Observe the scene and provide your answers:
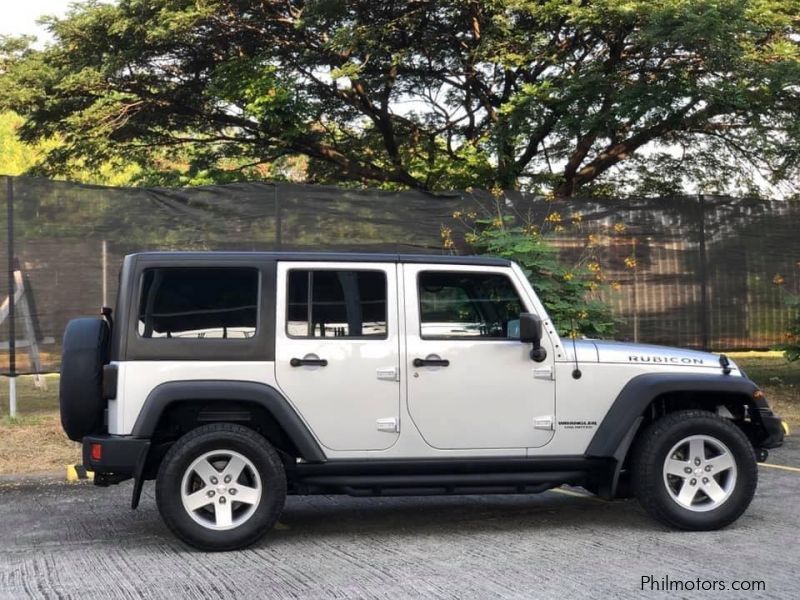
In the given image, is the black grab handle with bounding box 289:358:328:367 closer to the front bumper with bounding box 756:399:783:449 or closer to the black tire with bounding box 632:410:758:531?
the black tire with bounding box 632:410:758:531

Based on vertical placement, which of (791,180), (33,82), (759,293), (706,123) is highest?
(33,82)

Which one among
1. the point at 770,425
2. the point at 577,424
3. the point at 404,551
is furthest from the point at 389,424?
the point at 770,425

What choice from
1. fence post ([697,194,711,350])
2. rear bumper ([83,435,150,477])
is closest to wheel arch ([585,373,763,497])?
rear bumper ([83,435,150,477])

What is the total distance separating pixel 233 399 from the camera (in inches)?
217

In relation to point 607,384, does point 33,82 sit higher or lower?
higher

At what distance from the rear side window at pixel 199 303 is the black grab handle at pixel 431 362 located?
1.05 metres

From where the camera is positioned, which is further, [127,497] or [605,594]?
[127,497]

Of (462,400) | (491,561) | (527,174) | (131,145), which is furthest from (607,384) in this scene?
(131,145)

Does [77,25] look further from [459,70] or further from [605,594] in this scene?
[605,594]

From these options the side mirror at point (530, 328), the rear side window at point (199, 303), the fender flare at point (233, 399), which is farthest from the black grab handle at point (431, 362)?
the rear side window at point (199, 303)

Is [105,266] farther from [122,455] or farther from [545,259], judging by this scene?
[545,259]

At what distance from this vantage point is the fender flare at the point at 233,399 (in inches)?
212

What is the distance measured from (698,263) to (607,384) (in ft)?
20.4

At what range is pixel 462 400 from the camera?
5.77 m
